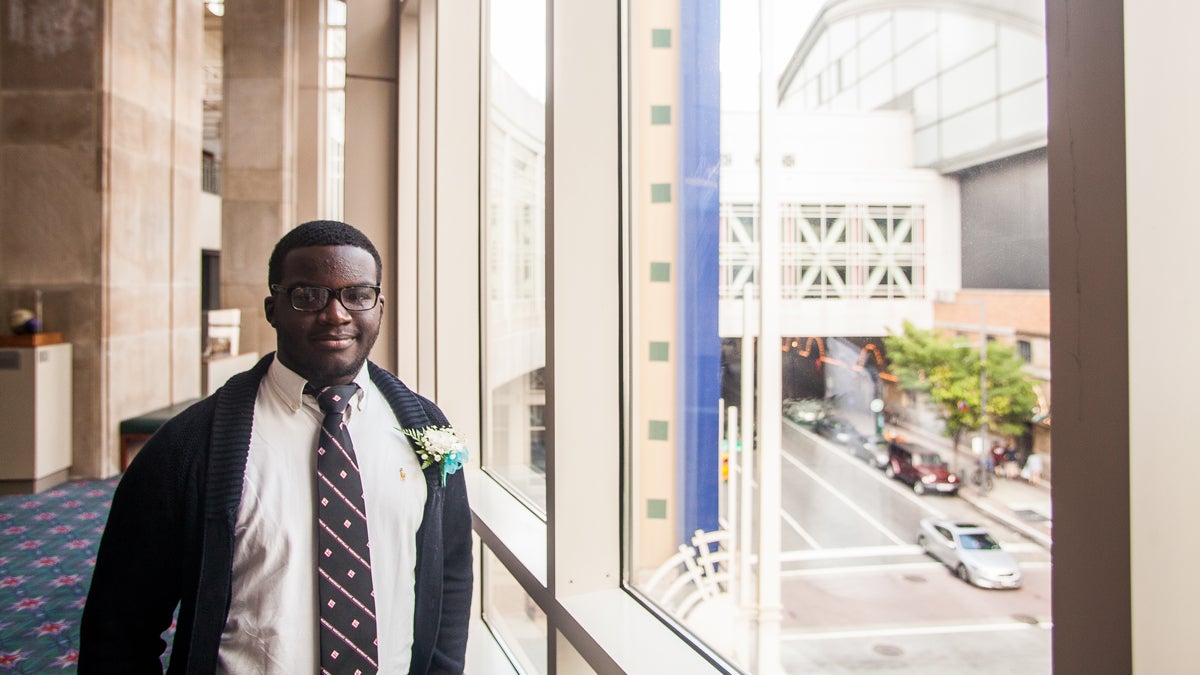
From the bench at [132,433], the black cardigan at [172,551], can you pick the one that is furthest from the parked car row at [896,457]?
the bench at [132,433]

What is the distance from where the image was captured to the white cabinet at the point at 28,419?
23.2ft

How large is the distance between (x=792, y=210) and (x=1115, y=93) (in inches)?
56.2

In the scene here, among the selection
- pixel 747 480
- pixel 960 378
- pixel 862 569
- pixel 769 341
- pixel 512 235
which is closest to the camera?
pixel 960 378

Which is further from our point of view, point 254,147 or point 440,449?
point 254,147

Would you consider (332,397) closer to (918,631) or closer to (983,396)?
(983,396)

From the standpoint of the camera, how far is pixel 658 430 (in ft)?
8.56

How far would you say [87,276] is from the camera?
7891 mm

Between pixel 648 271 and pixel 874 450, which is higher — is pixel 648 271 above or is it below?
above

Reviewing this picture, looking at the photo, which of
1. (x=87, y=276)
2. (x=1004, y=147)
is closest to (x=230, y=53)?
(x=87, y=276)

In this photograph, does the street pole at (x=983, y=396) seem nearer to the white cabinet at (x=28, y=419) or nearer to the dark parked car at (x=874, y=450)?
the dark parked car at (x=874, y=450)

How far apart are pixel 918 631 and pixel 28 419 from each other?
26.2 ft

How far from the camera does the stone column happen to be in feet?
43.7

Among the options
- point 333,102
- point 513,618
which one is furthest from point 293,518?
point 333,102

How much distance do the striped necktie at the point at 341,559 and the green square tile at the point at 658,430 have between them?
125cm
